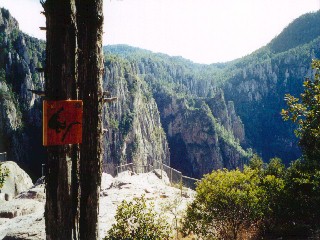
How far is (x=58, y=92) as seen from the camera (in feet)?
11.6

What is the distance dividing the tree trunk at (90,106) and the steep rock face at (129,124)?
7755 cm

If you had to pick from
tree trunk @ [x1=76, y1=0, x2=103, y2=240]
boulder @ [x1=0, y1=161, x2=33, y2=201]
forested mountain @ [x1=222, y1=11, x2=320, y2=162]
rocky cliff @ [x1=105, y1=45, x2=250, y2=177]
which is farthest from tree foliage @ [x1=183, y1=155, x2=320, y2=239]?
forested mountain @ [x1=222, y1=11, x2=320, y2=162]

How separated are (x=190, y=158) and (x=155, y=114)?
2209cm

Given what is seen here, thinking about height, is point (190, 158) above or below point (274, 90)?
below

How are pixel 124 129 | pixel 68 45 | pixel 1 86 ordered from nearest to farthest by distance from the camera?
pixel 68 45
pixel 1 86
pixel 124 129

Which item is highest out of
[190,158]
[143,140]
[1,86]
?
[1,86]

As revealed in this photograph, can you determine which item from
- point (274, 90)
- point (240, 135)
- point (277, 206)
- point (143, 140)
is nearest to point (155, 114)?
point (143, 140)

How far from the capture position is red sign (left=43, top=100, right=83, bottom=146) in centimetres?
349

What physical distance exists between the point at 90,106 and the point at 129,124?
93.1 meters

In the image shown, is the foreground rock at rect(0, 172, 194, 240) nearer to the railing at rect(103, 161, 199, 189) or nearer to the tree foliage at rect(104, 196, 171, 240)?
the tree foliage at rect(104, 196, 171, 240)

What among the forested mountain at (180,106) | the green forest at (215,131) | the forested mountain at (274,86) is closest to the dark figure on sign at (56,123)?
the green forest at (215,131)

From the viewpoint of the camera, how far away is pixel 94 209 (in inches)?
159

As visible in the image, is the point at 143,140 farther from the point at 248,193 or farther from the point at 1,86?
the point at 248,193

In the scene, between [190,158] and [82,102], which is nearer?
[82,102]
